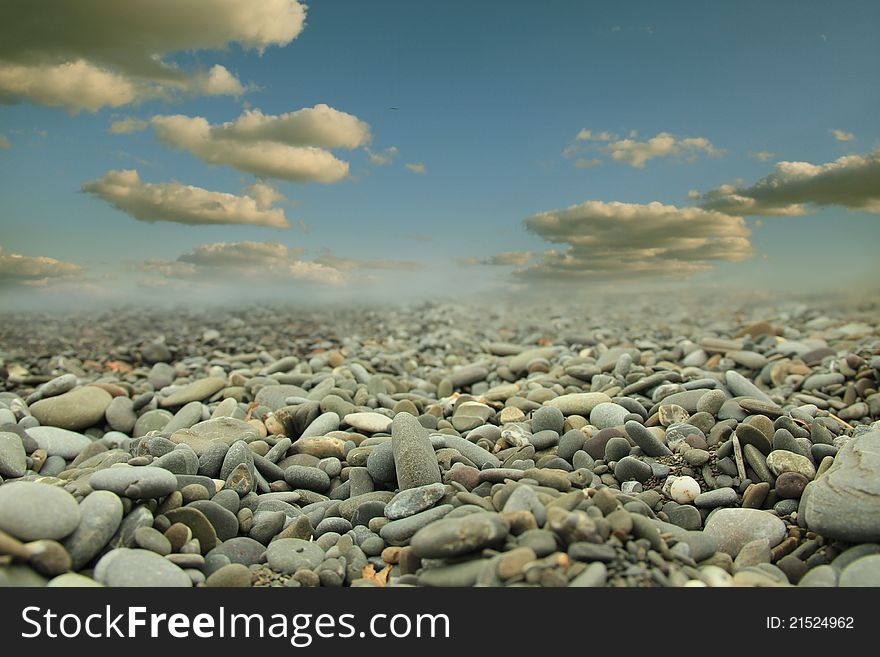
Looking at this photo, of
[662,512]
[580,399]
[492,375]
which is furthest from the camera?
[492,375]

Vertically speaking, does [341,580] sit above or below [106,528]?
below

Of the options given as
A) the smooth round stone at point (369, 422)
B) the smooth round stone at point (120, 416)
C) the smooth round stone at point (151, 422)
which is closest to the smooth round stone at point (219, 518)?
the smooth round stone at point (369, 422)

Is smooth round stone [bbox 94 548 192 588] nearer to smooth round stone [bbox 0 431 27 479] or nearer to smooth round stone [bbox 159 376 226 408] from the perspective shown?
smooth round stone [bbox 0 431 27 479]

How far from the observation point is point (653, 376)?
5977 millimetres

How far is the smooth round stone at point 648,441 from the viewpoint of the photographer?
4398 millimetres

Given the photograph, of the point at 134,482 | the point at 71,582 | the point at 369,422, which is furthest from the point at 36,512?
the point at 369,422

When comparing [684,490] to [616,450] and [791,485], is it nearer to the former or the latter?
[616,450]

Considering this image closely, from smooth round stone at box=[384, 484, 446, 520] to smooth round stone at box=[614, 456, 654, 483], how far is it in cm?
129

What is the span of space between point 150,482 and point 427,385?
5.42 m

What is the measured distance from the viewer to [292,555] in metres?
3.46

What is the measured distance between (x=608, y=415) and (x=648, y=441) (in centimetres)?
66

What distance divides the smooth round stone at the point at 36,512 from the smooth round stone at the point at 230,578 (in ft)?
2.35
